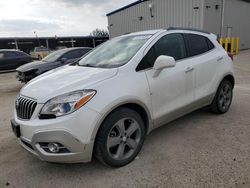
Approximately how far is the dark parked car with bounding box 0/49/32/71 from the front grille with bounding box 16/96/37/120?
12225mm

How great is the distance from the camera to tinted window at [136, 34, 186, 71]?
10.1 feet

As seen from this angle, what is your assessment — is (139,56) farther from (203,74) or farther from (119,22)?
(119,22)

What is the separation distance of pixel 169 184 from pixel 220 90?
2.47 m

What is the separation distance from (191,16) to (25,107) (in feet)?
53.7

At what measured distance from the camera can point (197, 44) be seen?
155 inches

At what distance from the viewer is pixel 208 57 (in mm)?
3969

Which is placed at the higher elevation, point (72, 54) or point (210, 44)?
point (210, 44)

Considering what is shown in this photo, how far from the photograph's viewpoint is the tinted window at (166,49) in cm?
307

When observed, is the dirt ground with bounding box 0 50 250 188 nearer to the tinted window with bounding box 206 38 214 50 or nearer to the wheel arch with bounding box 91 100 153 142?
the wheel arch with bounding box 91 100 153 142

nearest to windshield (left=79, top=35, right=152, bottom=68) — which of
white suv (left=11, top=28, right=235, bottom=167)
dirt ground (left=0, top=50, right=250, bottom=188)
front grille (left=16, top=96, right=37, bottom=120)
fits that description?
white suv (left=11, top=28, right=235, bottom=167)

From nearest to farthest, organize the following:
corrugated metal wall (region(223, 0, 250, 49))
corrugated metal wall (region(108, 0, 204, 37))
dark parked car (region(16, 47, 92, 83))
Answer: dark parked car (region(16, 47, 92, 83)) < corrugated metal wall (region(108, 0, 204, 37)) < corrugated metal wall (region(223, 0, 250, 49))

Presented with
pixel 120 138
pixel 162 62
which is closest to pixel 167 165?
pixel 120 138

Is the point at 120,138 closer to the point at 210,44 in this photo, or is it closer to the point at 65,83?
the point at 65,83

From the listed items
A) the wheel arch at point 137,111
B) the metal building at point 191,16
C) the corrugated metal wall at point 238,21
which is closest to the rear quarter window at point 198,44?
the wheel arch at point 137,111
